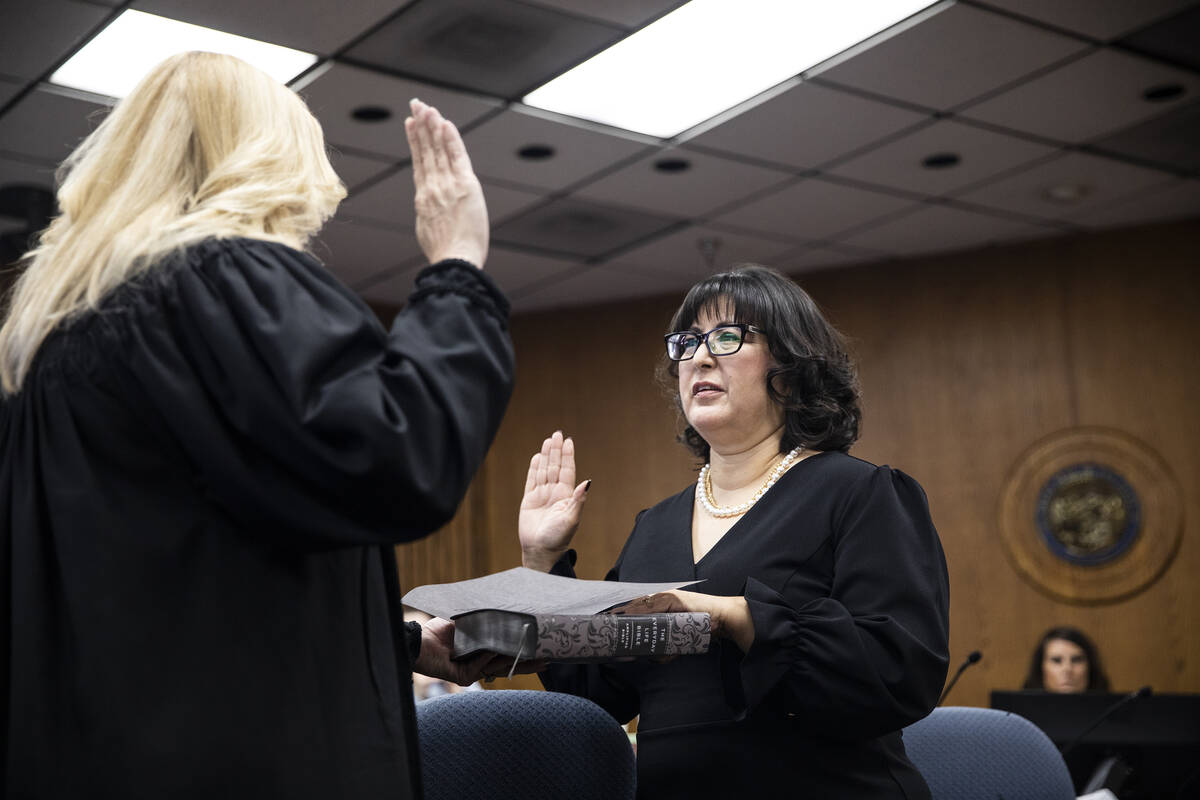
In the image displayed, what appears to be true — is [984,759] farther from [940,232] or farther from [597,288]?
[597,288]

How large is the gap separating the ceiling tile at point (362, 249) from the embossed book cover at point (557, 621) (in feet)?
17.1

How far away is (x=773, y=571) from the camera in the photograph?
70.5 inches

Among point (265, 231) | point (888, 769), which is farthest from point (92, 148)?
point (888, 769)

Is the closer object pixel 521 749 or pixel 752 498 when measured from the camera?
pixel 521 749

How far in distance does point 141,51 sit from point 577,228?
2.73m

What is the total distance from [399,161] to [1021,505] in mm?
4056

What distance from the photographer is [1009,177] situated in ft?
20.4

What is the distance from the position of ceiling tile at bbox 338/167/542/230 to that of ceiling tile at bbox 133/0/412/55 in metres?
1.36

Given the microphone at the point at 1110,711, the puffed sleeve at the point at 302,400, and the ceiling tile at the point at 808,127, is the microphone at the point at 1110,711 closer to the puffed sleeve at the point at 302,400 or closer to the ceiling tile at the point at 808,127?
the puffed sleeve at the point at 302,400

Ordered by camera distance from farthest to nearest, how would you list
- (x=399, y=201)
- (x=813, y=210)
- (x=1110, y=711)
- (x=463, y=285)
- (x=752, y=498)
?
(x=813, y=210)
(x=399, y=201)
(x=1110, y=711)
(x=752, y=498)
(x=463, y=285)

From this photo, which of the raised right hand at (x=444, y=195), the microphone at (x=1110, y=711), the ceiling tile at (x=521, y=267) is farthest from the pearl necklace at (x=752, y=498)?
the ceiling tile at (x=521, y=267)

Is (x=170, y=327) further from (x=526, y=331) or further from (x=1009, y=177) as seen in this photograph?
(x=526, y=331)

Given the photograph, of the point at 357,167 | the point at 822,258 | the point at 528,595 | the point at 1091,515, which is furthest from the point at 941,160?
the point at 528,595

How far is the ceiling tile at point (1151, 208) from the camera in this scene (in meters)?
6.47
